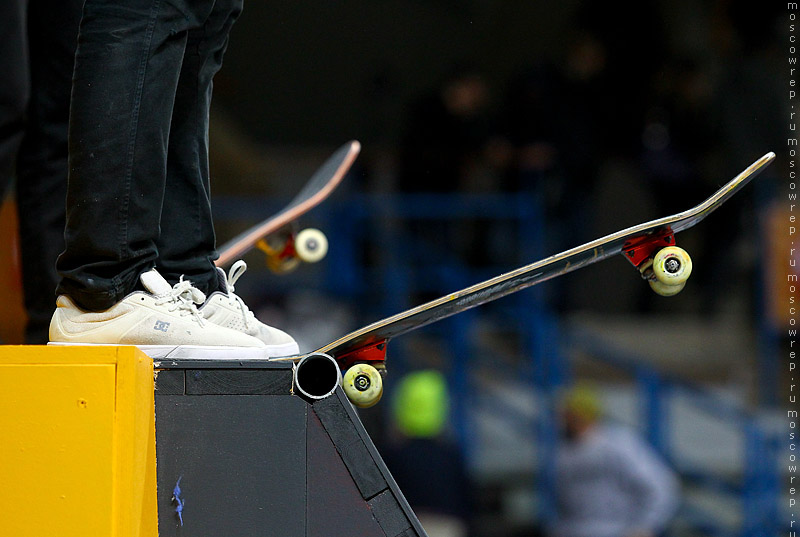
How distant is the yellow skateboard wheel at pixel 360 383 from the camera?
1.08 meters

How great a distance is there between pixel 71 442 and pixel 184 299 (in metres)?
0.26

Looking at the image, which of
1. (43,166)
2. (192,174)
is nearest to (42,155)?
(43,166)

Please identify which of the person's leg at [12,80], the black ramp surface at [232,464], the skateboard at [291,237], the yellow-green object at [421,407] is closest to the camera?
the black ramp surface at [232,464]

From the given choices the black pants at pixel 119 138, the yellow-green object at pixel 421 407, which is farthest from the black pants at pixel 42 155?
the yellow-green object at pixel 421 407

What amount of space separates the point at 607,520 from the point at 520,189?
227cm

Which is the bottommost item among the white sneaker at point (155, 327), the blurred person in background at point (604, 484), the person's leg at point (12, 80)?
the blurred person in background at point (604, 484)

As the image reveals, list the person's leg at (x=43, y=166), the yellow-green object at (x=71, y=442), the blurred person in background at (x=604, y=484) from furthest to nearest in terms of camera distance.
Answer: the blurred person in background at (x=604, y=484)
the person's leg at (x=43, y=166)
the yellow-green object at (x=71, y=442)

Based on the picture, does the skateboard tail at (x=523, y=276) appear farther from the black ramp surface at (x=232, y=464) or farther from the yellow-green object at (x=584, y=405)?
the yellow-green object at (x=584, y=405)

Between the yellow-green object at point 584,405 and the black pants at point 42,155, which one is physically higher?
the black pants at point 42,155

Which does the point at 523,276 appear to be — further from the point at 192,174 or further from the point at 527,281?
the point at 192,174

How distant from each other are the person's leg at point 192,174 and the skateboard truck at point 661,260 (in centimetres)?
56

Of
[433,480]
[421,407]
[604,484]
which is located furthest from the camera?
[604,484]

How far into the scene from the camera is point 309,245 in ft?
5.60

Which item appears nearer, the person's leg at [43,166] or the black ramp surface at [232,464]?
the black ramp surface at [232,464]
